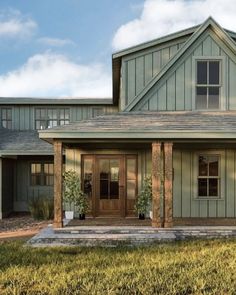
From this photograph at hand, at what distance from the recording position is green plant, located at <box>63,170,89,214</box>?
11430mm

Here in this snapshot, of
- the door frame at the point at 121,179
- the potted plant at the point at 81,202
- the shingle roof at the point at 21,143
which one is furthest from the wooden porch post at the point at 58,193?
the shingle roof at the point at 21,143

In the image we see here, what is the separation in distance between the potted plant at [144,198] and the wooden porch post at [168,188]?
1.13 metres

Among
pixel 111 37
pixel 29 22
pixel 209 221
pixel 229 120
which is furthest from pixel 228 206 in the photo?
pixel 29 22

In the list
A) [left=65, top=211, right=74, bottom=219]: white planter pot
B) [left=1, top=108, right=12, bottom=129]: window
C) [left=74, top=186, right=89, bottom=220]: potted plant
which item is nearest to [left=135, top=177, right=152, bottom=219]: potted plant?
[left=74, top=186, right=89, bottom=220]: potted plant

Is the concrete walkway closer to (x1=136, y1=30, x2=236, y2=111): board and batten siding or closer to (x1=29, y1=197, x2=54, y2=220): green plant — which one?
(x1=29, y1=197, x2=54, y2=220): green plant

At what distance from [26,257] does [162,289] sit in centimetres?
332

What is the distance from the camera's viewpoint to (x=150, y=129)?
10062 millimetres

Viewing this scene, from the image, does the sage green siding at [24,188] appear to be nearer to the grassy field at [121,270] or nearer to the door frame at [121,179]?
the door frame at [121,179]

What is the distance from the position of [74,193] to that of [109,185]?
4.88 ft

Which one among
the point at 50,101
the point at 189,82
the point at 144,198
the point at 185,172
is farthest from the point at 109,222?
the point at 50,101

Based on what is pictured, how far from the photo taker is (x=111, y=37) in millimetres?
29359

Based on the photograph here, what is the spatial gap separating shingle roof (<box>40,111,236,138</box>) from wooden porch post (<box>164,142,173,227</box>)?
62 centimetres

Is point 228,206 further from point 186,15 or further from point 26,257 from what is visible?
point 186,15

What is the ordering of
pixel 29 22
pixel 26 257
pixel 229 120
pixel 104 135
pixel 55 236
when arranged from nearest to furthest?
pixel 26 257 < pixel 55 236 < pixel 104 135 < pixel 229 120 < pixel 29 22
